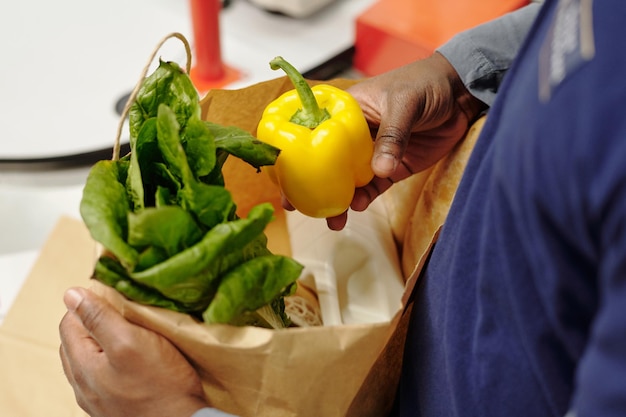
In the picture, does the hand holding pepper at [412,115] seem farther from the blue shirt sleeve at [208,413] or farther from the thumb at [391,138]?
the blue shirt sleeve at [208,413]

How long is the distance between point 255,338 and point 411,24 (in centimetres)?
84

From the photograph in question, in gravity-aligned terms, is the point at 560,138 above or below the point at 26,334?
above

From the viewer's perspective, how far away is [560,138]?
1.13 ft

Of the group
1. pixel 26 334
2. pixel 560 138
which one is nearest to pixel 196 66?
pixel 26 334

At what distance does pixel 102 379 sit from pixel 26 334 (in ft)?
1.40

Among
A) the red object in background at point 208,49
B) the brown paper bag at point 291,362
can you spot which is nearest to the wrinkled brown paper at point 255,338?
the brown paper bag at point 291,362

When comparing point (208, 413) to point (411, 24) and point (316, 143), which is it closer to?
point (316, 143)

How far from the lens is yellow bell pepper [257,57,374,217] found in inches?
27.8

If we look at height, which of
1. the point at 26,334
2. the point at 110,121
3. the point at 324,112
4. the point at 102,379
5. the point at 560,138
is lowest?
the point at 26,334

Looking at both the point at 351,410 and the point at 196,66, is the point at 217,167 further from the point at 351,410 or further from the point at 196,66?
the point at 196,66

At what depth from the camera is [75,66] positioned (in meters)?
1.31

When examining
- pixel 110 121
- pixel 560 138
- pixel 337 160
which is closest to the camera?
pixel 560 138

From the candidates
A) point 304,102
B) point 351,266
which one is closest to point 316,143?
point 304,102

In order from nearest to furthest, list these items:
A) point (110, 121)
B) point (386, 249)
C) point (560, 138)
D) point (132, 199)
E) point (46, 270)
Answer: point (560, 138)
point (132, 199)
point (386, 249)
point (46, 270)
point (110, 121)
